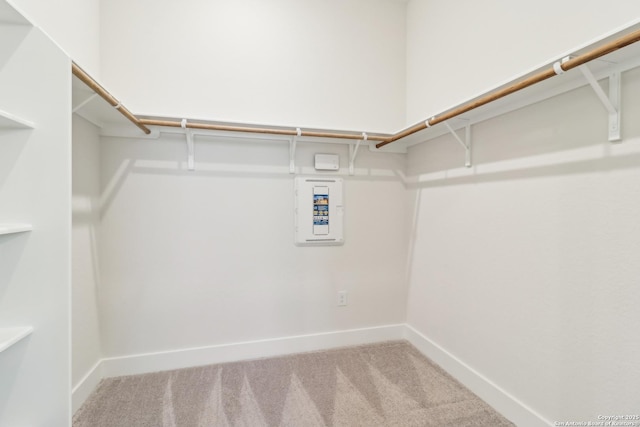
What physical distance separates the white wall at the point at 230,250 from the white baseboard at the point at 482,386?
0.37 m

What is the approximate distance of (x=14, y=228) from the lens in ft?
2.76

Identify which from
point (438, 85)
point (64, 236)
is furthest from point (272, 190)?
point (438, 85)

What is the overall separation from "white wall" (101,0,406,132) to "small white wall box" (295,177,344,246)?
1.51ft

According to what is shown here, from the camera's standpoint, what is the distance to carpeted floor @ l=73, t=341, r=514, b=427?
1436 millimetres

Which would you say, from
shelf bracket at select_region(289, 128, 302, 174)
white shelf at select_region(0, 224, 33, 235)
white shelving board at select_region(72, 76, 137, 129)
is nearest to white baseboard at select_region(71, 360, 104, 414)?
white shelf at select_region(0, 224, 33, 235)

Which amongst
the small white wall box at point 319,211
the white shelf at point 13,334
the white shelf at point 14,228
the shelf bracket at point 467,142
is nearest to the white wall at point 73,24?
the white shelf at point 14,228

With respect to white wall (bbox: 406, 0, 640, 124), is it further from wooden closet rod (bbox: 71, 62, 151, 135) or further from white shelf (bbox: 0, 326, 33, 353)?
white shelf (bbox: 0, 326, 33, 353)

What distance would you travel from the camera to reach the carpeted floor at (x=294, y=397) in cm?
144

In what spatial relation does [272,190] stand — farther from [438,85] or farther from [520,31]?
[520,31]

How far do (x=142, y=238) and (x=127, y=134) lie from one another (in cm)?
69

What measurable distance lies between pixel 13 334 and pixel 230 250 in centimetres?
118

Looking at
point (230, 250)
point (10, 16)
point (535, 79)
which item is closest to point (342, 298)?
point (230, 250)

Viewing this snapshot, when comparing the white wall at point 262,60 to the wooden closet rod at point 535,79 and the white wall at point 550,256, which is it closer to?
the wooden closet rod at point 535,79

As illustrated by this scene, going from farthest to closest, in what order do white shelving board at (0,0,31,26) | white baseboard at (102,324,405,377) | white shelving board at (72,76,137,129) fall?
white baseboard at (102,324,405,377), white shelving board at (72,76,137,129), white shelving board at (0,0,31,26)
